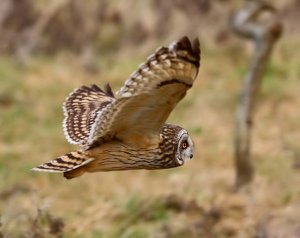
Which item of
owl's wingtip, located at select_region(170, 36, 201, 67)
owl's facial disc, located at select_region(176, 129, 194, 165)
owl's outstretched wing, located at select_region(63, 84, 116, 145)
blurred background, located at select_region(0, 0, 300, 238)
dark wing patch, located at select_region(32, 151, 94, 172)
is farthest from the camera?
blurred background, located at select_region(0, 0, 300, 238)

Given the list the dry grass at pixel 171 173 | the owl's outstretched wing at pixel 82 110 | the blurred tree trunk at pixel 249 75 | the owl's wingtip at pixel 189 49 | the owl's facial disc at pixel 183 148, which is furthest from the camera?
the blurred tree trunk at pixel 249 75

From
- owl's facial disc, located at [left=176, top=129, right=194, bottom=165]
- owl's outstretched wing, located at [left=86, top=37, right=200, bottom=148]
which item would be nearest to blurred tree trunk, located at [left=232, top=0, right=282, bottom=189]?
owl's facial disc, located at [left=176, top=129, right=194, bottom=165]

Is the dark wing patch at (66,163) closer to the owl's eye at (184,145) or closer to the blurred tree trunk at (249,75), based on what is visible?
the owl's eye at (184,145)

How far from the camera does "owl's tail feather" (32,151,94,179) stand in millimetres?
3924

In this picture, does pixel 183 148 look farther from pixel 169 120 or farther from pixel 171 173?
pixel 169 120

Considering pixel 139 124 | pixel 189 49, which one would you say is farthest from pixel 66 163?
pixel 189 49

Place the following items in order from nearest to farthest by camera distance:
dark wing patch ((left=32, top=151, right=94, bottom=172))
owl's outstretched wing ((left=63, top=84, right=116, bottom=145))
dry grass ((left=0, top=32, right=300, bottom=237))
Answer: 1. dark wing patch ((left=32, top=151, right=94, bottom=172))
2. owl's outstretched wing ((left=63, top=84, right=116, bottom=145))
3. dry grass ((left=0, top=32, right=300, bottom=237))

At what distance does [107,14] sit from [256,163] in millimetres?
6056

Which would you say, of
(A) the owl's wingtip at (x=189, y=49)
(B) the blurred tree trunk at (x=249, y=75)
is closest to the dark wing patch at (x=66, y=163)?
(A) the owl's wingtip at (x=189, y=49)

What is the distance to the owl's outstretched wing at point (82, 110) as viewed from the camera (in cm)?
435

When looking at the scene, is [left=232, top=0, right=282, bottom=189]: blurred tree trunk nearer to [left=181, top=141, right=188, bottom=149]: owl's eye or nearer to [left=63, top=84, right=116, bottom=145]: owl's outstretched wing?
[left=63, top=84, right=116, bottom=145]: owl's outstretched wing

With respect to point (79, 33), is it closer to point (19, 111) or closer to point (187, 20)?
point (187, 20)

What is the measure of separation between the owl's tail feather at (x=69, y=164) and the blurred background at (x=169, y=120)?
520mm

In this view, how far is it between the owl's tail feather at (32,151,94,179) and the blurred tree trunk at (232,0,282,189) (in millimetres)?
3578
